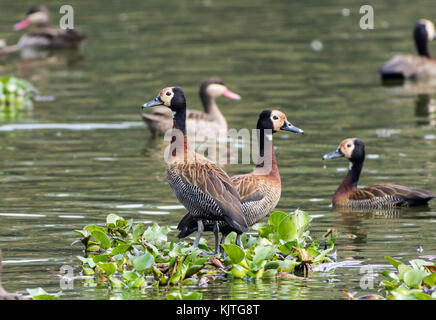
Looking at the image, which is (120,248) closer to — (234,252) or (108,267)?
(108,267)

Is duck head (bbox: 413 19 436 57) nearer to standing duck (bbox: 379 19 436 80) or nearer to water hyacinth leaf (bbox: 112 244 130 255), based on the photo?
standing duck (bbox: 379 19 436 80)

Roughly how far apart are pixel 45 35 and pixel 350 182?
58.4 feet

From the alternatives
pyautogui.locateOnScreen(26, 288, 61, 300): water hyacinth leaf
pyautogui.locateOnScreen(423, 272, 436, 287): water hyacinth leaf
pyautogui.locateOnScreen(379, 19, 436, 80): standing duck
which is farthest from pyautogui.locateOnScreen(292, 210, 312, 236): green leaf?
pyautogui.locateOnScreen(379, 19, 436, 80): standing duck

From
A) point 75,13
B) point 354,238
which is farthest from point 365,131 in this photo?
point 75,13

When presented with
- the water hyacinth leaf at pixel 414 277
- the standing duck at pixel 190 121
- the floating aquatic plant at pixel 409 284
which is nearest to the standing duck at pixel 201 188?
the floating aquatic plant at pixel 409 284

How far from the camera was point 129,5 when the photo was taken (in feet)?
118

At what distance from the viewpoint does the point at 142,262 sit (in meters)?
9.30

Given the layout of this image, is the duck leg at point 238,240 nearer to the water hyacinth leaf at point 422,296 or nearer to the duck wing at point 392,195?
the water hyacinth leaf at point 422,296

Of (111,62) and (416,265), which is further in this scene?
(111,62)

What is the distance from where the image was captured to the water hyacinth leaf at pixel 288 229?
10.2m

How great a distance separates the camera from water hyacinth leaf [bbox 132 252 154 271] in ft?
30.4

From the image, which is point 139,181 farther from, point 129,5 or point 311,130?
point 129,5

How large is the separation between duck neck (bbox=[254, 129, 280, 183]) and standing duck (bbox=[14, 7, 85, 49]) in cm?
1869

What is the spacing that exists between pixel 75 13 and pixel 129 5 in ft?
8.17
